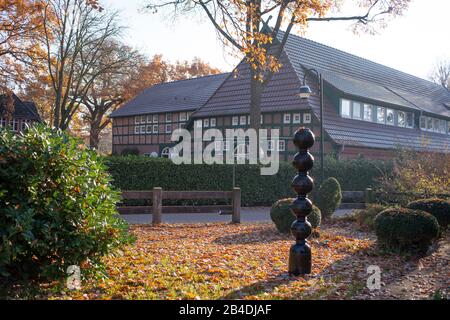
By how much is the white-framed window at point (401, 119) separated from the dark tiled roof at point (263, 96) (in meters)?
9.50

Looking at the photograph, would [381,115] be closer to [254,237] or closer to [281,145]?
[281,145]

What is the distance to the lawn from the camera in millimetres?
5332

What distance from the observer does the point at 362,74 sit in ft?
116

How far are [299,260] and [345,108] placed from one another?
23.5 m

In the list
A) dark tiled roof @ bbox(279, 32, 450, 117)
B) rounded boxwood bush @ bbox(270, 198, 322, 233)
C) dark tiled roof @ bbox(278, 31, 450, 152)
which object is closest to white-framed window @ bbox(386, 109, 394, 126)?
dark tiled roof @ bbox(278, 31, 450, 152)

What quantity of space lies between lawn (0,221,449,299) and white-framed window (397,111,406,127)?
25.2 meters

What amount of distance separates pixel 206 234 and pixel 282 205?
194 cm

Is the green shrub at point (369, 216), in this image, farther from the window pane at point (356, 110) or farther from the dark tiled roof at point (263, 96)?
the window pane at point (356, 110)

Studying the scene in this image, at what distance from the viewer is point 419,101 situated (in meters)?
37.1

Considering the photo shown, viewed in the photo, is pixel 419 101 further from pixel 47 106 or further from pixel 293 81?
pixel 47 106

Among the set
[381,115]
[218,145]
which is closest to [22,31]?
[218,145]

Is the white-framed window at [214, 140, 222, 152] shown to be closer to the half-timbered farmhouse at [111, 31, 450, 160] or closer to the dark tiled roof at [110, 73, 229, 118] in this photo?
the half-timbered farmhouse at [111, 31, 450, 160]

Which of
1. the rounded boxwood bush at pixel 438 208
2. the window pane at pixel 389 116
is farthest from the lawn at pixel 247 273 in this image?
the window pane at pixel 389 116
